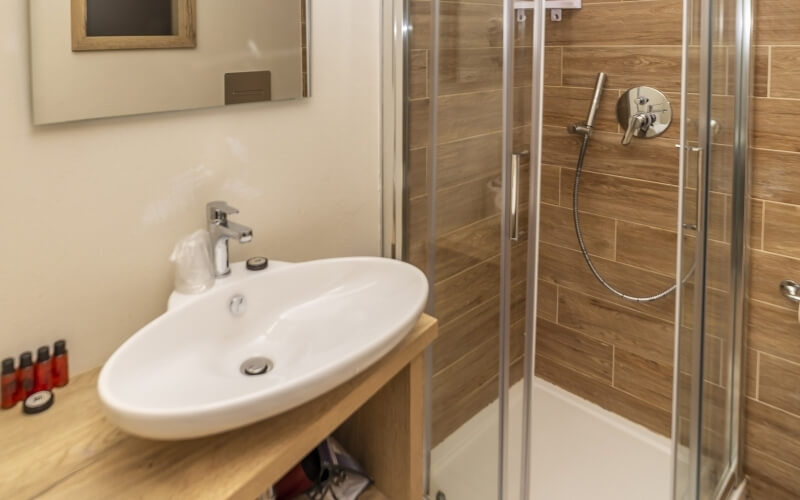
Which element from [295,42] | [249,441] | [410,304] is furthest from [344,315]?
[295,42]

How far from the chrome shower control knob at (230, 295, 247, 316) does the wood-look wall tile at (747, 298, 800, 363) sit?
158 cm

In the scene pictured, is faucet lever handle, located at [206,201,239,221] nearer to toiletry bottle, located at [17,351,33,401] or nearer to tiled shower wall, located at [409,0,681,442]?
toiletry bottle, located at [17,351,33,401]

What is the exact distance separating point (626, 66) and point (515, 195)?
959mm

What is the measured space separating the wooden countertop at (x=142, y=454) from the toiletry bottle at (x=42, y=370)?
0.04 meters

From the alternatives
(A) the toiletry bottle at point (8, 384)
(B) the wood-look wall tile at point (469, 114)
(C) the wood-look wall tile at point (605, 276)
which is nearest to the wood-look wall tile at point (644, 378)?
(C) the wood-look wall tile at point (605, 276)

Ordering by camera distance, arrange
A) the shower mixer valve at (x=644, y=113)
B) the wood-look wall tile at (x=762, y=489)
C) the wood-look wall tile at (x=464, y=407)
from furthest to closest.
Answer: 1. the shower mixer valve at (x=644, y=113)
2. the wood-look wall tile at (x=762, y=489)
3. the wood-look wall tile at (x=464, y=407)

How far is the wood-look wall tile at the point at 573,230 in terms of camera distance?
2.33 metres

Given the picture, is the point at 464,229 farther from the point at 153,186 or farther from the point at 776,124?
the point at 776,124

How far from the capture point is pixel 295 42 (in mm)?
1489

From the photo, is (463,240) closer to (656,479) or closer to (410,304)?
(410,304)

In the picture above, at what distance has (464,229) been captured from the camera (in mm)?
1705

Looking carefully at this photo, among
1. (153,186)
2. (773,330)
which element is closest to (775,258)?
(773,330)

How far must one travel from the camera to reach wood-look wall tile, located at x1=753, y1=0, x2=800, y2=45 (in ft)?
5.55

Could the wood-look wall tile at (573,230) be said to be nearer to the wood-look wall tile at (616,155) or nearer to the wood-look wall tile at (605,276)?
the wood-look wall tile at (605,276)
